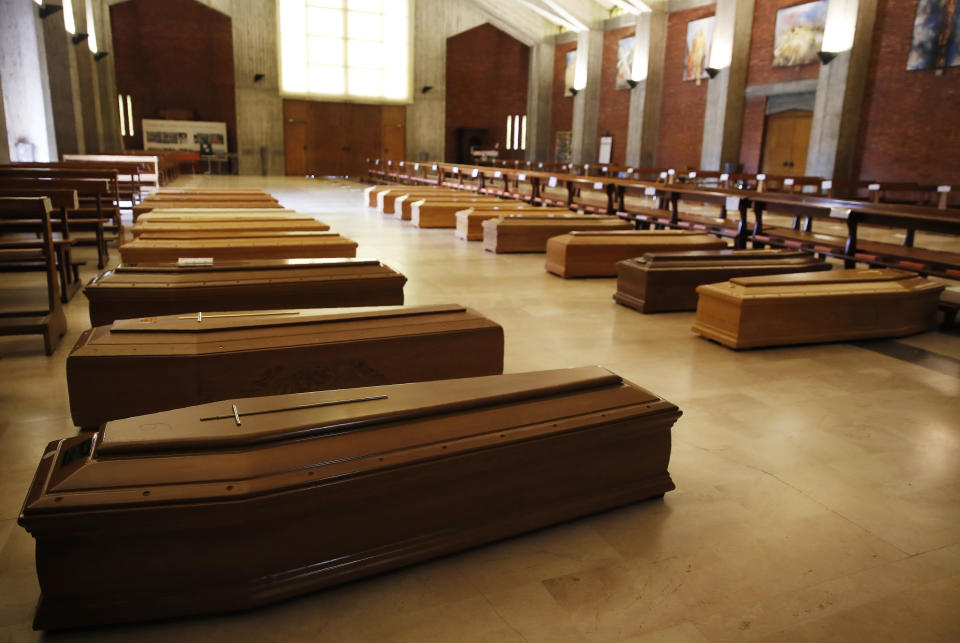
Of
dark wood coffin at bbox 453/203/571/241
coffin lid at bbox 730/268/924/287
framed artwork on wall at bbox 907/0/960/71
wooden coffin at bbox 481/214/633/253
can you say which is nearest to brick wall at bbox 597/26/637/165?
framed artwork on wall at bbox 907/0/960/71

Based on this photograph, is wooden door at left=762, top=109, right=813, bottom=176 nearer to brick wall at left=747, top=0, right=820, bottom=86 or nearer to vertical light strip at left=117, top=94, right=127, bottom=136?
brick wall at left=747, top=0, right=820, bottom=86

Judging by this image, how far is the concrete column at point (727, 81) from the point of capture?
50.1 feet

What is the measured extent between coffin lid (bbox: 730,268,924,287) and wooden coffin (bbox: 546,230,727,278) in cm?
173

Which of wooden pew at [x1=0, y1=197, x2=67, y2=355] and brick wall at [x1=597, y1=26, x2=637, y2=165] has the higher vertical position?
brick wall at [x1=597, y1=26, x2=637, y2=165]

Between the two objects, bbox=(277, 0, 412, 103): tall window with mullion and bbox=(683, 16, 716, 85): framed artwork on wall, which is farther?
bbox=(277, 0, 412, 103): tall window with mullion

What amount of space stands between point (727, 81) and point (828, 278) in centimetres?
1295

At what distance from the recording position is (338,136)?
2369 centimetres

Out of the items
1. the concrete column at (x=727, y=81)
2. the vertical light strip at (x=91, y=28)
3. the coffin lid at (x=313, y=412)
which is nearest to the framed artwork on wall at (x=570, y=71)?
the concrete column at (x=727, y=81)

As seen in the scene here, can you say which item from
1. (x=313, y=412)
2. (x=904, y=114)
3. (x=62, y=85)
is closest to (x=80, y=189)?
(x=313, y=412)

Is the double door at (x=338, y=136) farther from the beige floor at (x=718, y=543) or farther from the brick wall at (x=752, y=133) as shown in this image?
the beige floor at (x=718, y=543)

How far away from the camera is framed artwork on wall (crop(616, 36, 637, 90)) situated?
19391 millimetres

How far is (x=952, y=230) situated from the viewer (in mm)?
4355

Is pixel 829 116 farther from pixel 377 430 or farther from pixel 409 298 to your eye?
pixel 377 430

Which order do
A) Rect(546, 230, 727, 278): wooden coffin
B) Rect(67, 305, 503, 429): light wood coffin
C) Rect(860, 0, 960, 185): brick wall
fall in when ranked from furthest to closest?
Rect(860, 0, 960, 185): brick wall
Rect(546, 230, 727, 278): wooden coffin
Rect(67, 305, 503, 429): light wood coffin
